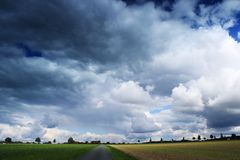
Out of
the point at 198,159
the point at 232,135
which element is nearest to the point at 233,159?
the point at 198,159

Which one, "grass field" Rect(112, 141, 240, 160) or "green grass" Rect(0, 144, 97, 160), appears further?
"grass field" Rect(112, 141, 240, 160)

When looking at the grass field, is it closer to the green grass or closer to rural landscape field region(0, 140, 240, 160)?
rural landscape field region(0, 140, 240, 160)

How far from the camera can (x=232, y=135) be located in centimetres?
19212

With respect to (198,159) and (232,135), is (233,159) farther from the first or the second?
(232,135)

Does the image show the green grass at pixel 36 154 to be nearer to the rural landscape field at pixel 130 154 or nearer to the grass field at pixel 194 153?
the rural landscape field at pixel 130 154

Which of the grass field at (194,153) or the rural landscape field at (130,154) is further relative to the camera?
the grass field at (194,153)

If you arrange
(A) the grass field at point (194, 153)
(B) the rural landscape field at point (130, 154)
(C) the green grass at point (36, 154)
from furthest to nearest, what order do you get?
(A) the grass field at point (194, 153) < (B) the rural landscape field at point (130, 154) < (C) the green grass at point (36, 154)

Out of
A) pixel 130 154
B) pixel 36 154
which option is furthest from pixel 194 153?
pixel 36 154

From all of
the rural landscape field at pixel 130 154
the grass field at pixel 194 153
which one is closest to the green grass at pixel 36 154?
the rural landscape field at pixel 130 154

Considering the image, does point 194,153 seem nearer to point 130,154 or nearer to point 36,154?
point 130,154

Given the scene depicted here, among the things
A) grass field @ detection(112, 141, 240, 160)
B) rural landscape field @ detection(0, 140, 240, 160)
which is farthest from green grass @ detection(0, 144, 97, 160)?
grass field @ detection(112, 141, 240, 160)

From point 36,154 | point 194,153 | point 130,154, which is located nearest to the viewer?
point 36,154

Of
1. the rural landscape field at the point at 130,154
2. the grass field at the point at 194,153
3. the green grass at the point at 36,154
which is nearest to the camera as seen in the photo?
the green grass at the point at 36,154

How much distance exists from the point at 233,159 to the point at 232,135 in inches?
6561
